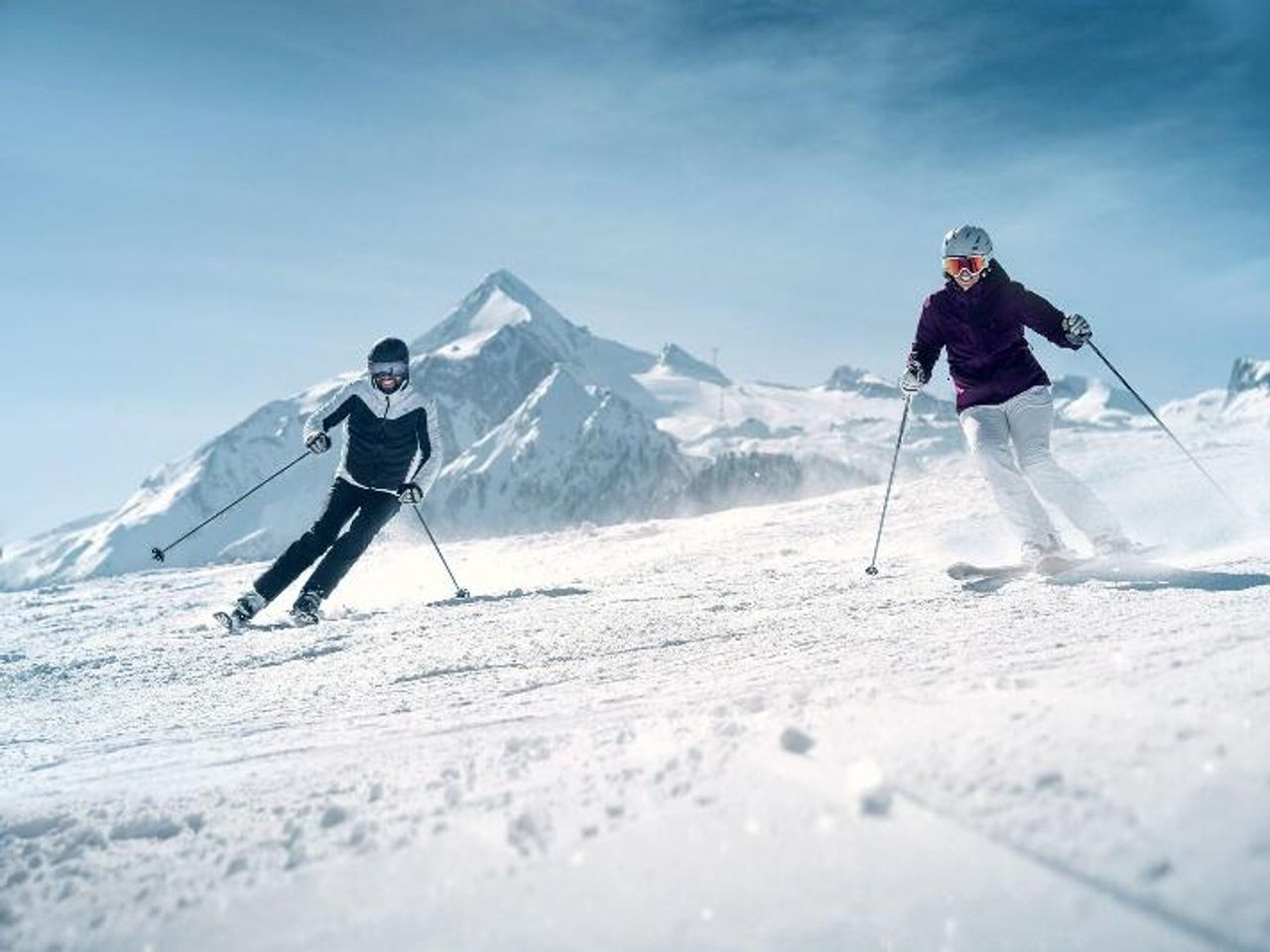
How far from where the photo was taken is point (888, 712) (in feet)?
7.98

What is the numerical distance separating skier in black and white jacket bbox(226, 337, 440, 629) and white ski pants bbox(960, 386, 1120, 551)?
5461mm

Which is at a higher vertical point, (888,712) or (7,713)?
(888,712)

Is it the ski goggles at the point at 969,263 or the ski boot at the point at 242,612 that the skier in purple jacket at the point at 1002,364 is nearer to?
the ski goggles at the point at 969,263

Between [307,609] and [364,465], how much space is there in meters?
1.73

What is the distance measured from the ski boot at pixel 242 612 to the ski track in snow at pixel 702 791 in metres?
2.40

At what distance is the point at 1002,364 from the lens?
6.48 metres

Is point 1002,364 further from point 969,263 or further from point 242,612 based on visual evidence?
point 242,612

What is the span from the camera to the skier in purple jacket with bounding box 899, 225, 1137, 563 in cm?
635

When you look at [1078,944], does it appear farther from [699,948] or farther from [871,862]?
[699,948]

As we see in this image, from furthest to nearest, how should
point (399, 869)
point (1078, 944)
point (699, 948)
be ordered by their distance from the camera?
point (399, 869), point (699, 948), point (1078, 944)

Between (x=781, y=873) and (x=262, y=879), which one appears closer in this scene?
(x=781, y=873)


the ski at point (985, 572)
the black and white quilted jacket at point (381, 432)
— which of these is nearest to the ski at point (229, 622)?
the black and white quilted jacket at point (381, 432)

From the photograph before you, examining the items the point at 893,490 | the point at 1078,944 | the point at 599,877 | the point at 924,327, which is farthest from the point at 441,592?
the point at 1078,944

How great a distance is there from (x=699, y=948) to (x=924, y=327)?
6.18 meters
